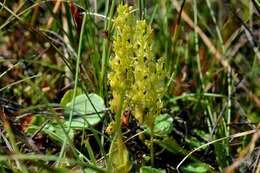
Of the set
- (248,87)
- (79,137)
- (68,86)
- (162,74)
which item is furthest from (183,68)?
(162,74)

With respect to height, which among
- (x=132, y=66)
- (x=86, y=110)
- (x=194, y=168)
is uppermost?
(x=132, y=66)

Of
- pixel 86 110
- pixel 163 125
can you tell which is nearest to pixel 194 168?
pixel 163 125

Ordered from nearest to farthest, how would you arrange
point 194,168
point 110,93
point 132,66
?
point 132,66
point 194,168
point 110,93

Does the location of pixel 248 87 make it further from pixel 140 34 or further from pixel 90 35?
pixel 140 34

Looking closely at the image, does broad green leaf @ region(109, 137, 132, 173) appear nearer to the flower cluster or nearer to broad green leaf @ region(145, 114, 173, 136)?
the flower cluster

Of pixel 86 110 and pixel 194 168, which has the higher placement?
pixel 86 110

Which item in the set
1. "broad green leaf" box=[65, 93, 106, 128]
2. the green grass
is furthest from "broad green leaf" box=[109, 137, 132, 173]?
"broad green leaf" box=[65, 93, 106, 128]

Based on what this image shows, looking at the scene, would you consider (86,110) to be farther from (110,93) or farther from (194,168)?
(194,168)
